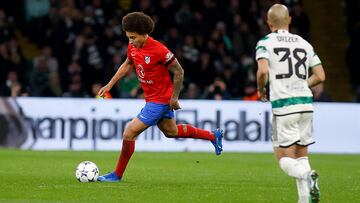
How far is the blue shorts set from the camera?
42.2ft

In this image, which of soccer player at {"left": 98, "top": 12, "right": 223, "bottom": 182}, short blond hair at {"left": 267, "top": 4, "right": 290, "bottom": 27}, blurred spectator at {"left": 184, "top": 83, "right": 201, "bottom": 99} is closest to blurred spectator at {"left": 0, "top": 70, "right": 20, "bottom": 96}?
blurred spectator at {"left": 184, "top": 83, "right": 201, "bottom": 99}

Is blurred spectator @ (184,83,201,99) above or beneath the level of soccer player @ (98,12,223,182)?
beneath

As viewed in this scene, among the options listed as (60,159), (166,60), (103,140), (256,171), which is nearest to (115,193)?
(166,60)

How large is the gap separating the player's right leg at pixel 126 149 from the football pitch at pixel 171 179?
0.22 m

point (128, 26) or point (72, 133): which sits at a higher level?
point (128, 26)

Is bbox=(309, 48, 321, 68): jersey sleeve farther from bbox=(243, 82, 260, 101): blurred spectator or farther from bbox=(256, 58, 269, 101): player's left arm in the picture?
bbox=(243, 82, 260, 101): blurred spectator

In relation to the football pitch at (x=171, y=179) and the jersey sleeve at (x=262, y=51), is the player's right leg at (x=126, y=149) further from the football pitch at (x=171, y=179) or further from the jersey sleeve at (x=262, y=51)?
the jersey sleeve at (x=262, y=51)

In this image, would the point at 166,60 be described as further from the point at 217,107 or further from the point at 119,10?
the point at 119,10

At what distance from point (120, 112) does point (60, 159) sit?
3780 mm

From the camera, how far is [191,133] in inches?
548

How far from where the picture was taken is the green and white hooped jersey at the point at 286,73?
31.9ft

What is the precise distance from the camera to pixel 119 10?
2598 centimetres

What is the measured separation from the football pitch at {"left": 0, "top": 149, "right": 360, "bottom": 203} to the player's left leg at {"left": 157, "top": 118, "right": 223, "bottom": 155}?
1.87 feet

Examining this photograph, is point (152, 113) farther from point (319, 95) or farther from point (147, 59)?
point (319, 95)
